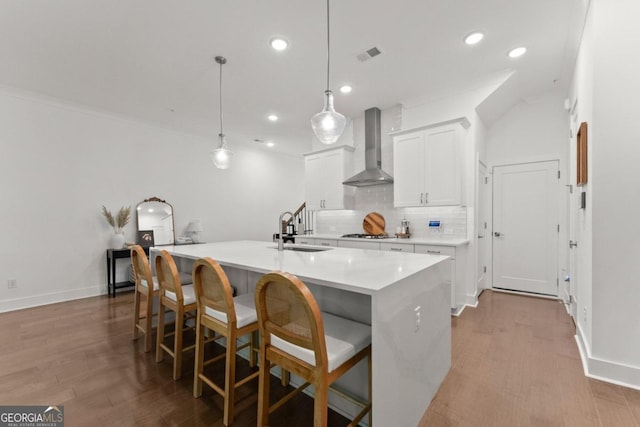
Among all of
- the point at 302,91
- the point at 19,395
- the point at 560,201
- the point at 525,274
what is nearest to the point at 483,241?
the point at 525,274

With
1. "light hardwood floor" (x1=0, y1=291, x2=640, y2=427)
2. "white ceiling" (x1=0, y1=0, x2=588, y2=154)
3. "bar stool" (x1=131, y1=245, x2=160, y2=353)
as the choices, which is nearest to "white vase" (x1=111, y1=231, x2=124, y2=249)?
"light hardwood floor" (x1=0, y1=291, x2=640, y2=427)

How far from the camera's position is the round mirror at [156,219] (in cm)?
492

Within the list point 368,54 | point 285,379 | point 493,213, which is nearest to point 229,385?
point 285,379

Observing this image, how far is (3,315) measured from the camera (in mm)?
3547

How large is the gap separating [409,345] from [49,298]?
201 inches

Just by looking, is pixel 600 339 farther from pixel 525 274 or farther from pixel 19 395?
pixel 19 395

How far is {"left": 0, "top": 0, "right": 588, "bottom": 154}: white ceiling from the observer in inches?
93.4

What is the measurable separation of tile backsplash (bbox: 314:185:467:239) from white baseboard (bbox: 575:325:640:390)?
1941 millimetres

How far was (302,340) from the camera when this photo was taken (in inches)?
49.1

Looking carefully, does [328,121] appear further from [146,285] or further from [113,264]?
[113,264]

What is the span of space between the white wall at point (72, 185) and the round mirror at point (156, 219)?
128mm

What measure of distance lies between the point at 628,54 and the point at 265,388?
3.33 meters

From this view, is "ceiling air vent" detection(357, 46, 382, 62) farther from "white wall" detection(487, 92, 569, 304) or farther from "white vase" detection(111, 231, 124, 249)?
"white vase" detection(111, 231, 124, 249)

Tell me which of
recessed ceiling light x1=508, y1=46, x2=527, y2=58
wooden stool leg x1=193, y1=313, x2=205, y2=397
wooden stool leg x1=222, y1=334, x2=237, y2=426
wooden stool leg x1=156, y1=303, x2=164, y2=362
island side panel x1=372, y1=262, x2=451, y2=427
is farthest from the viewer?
recessed ceiling light x1=508, y1=46, x2=527, y2=58
